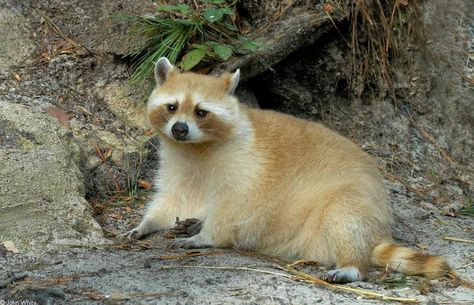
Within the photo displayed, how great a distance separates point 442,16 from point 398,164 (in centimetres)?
174

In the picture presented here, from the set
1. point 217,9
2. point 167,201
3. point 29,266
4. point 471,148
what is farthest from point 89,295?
point 471,148

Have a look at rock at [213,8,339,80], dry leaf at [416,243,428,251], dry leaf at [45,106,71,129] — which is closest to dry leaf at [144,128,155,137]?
dry leaf at [45,106,71,129]

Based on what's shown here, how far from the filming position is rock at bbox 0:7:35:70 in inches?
311

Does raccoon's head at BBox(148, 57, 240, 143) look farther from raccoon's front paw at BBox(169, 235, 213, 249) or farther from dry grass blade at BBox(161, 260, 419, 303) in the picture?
dry grass blade at BBox(161, 260, 419, 303)

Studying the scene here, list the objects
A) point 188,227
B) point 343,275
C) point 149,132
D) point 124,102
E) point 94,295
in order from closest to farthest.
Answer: point 94,295 < point 343,275 < point 188,227 < point 149,132 < point 124,102

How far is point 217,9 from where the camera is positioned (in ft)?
26.1

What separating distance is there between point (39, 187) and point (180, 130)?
4.03ft

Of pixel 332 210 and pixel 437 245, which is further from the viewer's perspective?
pixel 437 245

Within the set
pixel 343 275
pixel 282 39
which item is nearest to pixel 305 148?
pixel 343 275

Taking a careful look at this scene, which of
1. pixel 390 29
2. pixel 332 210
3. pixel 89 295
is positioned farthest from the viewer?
pixel 390 29

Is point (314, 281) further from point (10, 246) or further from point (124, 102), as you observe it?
point (124, 102)

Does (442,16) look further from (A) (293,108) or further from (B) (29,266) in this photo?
(B) (29,266)

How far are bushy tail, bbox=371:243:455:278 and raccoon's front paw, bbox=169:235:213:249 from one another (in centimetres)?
133

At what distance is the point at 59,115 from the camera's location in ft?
24.7
